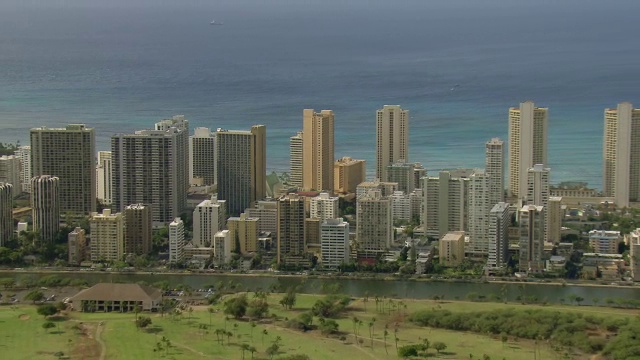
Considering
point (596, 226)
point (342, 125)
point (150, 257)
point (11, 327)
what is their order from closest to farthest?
point (11, 327) < point (150, 257) < point (596, 226) < point (342, 125)

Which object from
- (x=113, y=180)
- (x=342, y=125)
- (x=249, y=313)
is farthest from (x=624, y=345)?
(x=342, y=125)

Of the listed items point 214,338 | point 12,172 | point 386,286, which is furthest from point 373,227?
point 12,172

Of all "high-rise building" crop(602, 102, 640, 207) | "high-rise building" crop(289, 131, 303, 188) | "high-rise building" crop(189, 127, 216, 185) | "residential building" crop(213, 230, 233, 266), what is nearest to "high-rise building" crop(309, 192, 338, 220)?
"residential building" crop(213, 230, 233, 266)

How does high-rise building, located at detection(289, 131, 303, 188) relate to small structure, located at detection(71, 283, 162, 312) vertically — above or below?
above

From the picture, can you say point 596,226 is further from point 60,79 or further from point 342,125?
point 60,79

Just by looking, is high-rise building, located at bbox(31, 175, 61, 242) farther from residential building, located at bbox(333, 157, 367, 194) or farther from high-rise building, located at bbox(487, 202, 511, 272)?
high-rise building, located at bbox(487, 202, 511, 272)

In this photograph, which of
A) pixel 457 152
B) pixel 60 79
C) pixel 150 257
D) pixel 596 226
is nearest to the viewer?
pixel 150 257

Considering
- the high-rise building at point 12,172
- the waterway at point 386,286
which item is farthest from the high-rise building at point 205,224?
the high-rise building at point 12,172
